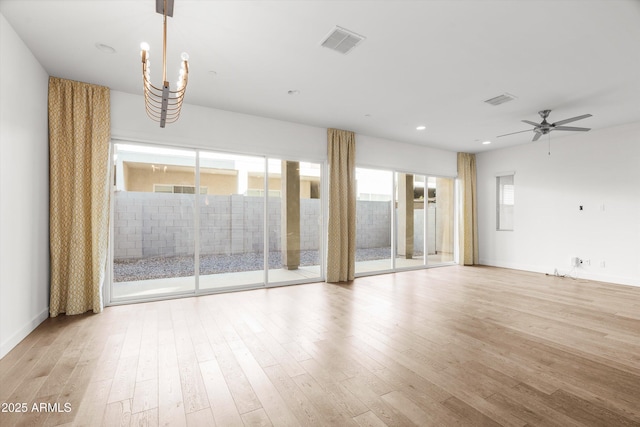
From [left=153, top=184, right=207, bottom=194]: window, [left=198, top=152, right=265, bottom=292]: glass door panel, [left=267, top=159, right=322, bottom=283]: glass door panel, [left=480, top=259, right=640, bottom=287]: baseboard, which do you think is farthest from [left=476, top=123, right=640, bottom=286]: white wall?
[left=153, top=184, right=207, bottom=194]: window

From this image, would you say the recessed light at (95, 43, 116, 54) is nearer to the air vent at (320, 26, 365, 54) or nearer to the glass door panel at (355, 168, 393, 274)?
the air vent at (320, 26, 365, 54)

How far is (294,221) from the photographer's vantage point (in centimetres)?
558

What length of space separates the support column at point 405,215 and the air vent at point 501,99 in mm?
2861

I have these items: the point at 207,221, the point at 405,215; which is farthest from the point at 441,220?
the point at 207,221

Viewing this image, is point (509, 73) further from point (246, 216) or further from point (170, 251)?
point (170, 251)

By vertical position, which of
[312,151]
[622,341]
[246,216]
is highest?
[312,151]

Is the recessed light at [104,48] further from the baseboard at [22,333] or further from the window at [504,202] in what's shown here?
the window at [504,202]

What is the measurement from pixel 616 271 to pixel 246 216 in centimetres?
689

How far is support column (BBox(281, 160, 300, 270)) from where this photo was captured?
17.9 feet

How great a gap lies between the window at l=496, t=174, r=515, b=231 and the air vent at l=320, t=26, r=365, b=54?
6107mm

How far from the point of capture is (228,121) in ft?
15.6

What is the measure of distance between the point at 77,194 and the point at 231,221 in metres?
2.02

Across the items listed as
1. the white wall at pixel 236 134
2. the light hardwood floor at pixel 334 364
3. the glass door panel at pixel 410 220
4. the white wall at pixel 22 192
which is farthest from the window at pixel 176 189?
the glass door panel at pixel 410 220

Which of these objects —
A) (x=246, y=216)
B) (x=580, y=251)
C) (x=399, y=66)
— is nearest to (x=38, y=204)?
(x=246, y=216)
